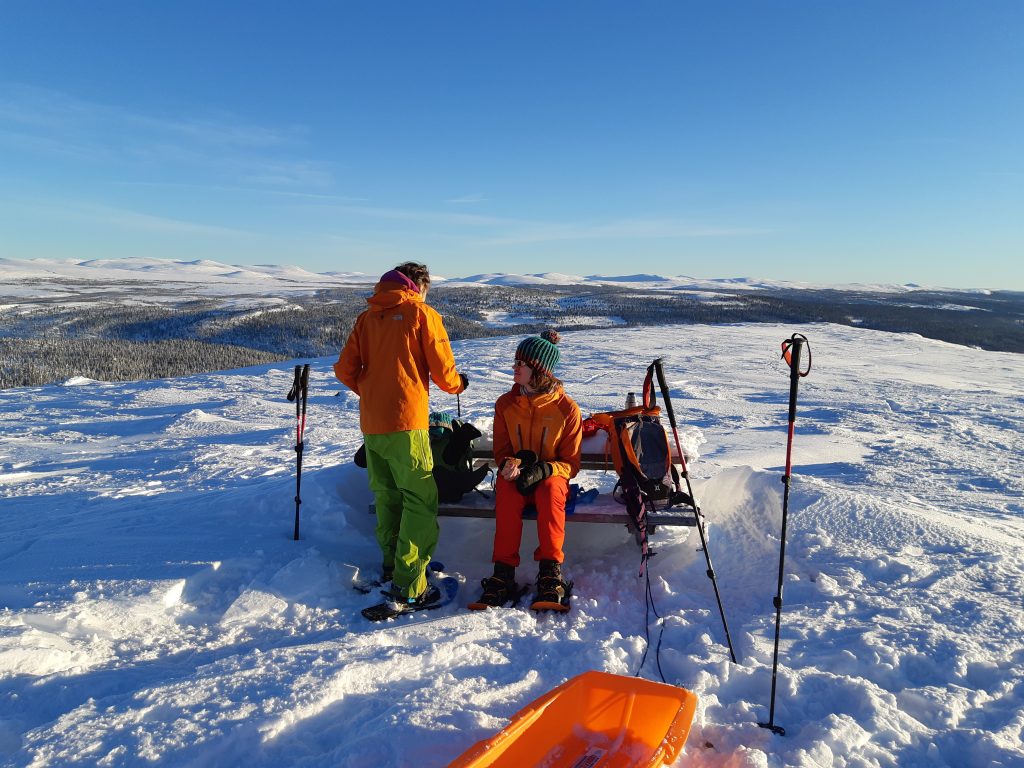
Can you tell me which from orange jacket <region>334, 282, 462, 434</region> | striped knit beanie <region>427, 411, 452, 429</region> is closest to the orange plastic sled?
orange jacket <region>334, 282, 462, 434</region>

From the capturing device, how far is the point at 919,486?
6445 millimetres

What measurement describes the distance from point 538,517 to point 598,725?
1.51 m

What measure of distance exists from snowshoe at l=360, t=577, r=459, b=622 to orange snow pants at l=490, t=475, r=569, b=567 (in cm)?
40

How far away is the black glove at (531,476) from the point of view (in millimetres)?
4016

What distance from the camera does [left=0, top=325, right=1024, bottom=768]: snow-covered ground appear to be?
258 centimetres

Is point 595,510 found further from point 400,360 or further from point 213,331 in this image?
point 213,331

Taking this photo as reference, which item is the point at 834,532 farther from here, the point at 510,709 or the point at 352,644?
the point at 352,644

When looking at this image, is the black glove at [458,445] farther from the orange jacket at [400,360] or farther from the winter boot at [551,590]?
the winter boot at [551,590]

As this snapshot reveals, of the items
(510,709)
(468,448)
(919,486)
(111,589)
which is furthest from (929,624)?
(111,589)

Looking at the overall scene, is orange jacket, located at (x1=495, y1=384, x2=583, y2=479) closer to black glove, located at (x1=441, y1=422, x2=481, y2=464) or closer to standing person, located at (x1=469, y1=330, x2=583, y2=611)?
standing person, located at (x1=469, y1=330, x2=583, y2=611)

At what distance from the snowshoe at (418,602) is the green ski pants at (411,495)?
0.19ft

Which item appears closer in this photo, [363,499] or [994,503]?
[363,499]

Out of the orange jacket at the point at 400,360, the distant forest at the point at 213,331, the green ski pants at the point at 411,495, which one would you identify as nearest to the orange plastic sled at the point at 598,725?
the green ski pants at the point at 411,495

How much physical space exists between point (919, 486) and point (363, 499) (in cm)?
584
